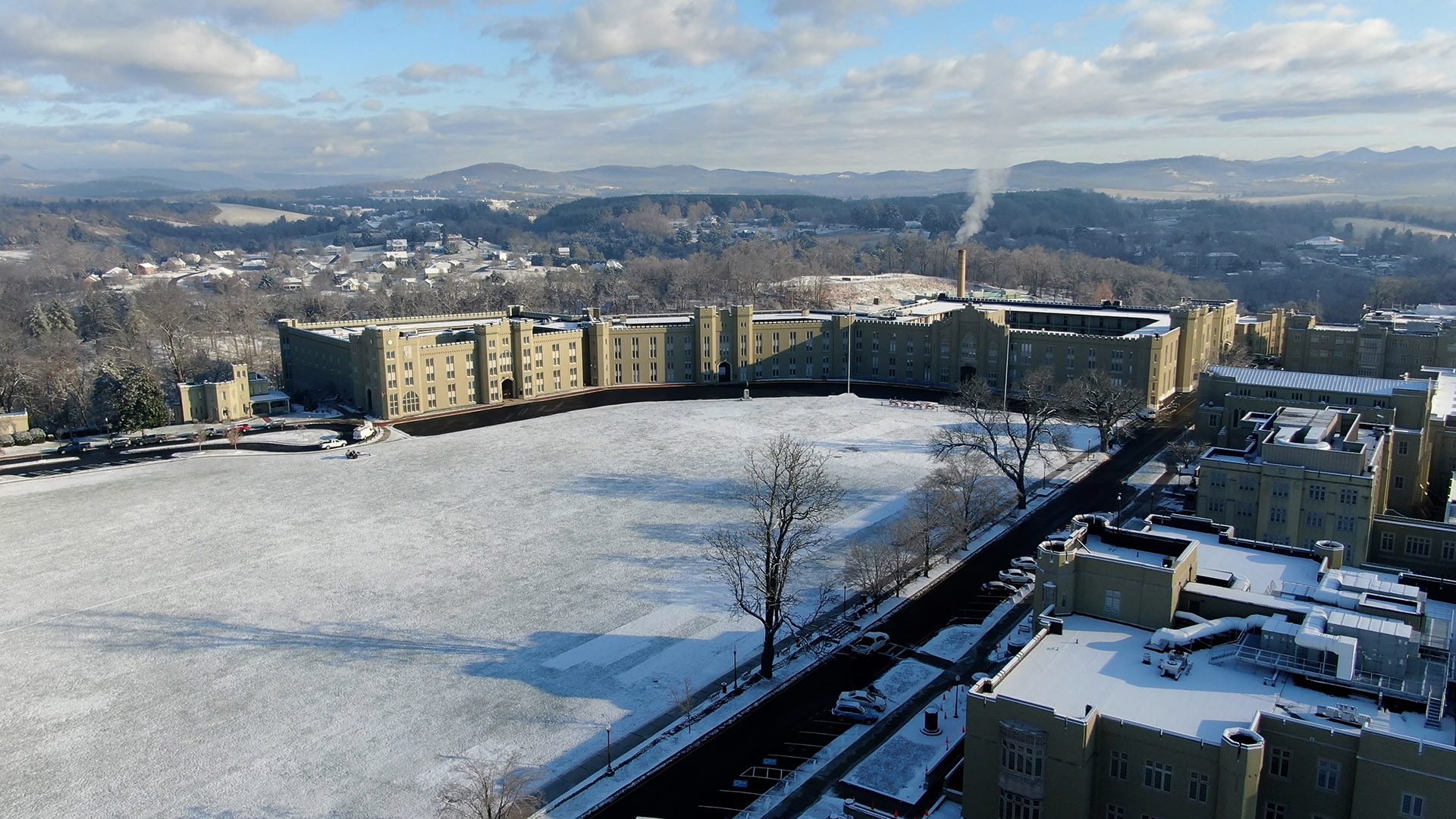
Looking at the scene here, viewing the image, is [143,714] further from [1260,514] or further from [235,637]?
[1260,514]

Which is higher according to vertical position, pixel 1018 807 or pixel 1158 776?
pixel 1158 776

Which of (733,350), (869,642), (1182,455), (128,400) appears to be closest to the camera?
(869,642)

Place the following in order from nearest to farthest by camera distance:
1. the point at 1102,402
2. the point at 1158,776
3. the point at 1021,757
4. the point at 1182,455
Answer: the point at 1158,776, the point at 1021,757, the point at 1182,455, the point at 1102,402

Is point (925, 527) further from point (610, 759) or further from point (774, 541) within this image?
point (610, 759)

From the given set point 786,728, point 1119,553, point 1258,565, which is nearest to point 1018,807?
point 786,728

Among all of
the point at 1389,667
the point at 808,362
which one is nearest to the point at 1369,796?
the point at 1389,667

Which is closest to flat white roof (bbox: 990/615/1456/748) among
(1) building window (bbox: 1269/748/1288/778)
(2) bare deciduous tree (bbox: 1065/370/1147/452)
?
(1) building window (bbox: 1269/748/1288/778)

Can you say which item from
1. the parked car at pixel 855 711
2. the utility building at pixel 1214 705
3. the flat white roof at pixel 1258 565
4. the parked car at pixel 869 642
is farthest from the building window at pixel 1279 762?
the parked car at pixel 869 642
